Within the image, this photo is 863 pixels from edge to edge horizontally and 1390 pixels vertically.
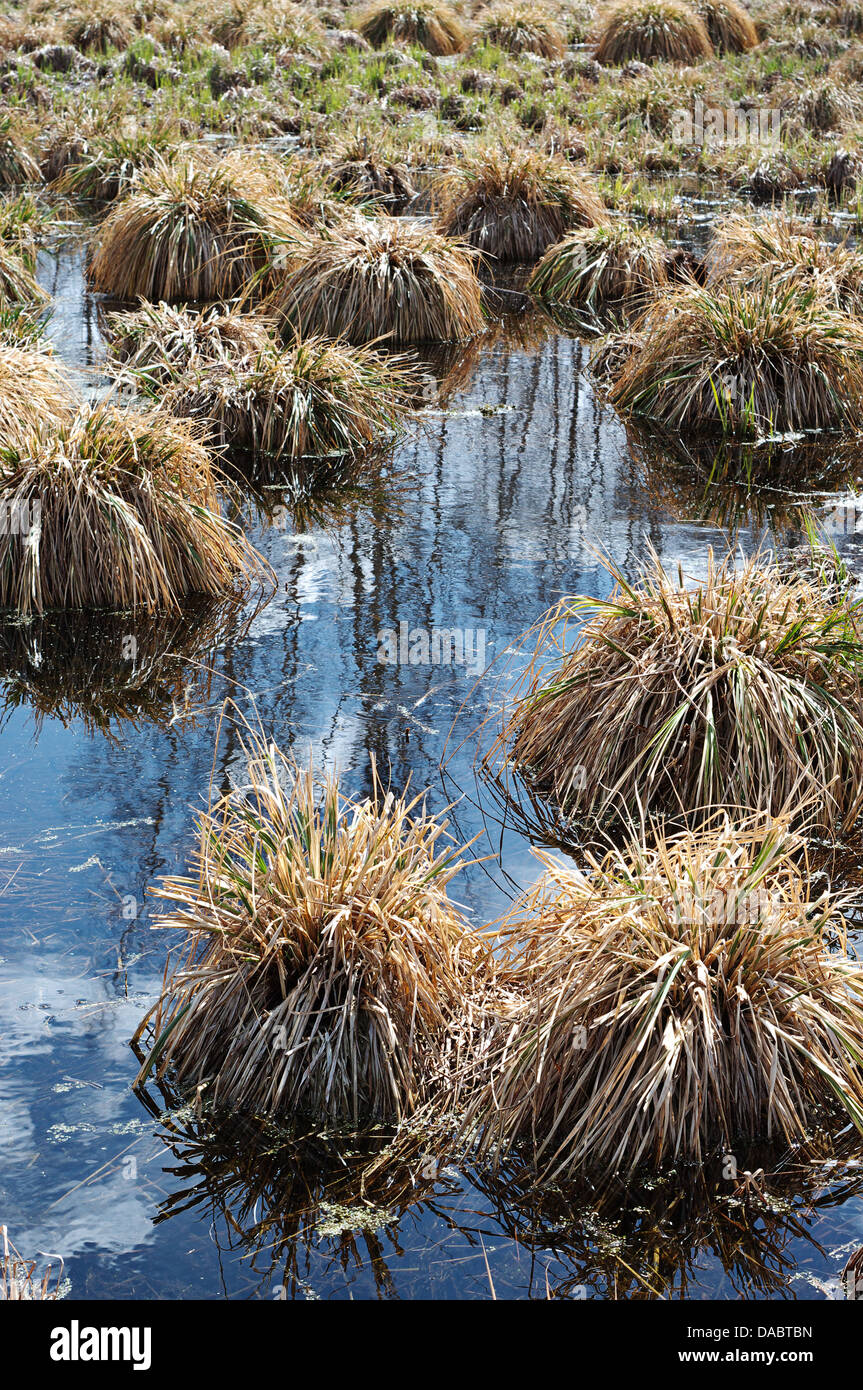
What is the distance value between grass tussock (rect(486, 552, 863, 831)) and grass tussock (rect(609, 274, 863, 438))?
3730 mm

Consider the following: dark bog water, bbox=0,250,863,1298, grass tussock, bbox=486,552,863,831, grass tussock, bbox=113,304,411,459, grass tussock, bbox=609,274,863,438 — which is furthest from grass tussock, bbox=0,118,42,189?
grass tussock, bbox=486,552,863,831

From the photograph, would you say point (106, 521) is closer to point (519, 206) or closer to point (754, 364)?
point (754, 364)

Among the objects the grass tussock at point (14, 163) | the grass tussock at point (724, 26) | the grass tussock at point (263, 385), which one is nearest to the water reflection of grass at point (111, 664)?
the grass tussock at point (263, 385)

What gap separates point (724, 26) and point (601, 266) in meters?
13.9

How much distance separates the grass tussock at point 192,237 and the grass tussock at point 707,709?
681 cm

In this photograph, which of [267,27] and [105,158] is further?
[267,27]

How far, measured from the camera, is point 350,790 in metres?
5.50

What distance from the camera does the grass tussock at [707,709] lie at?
5.30 m

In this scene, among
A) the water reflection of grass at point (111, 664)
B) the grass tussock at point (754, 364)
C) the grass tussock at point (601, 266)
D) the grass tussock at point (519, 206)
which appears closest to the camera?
the water reflection of grass at point (111, 664)

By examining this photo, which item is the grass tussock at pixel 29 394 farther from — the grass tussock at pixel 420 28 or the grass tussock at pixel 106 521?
the grass tussock at pixel 420 28

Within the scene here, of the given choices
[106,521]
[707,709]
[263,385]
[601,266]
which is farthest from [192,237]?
[707,709]

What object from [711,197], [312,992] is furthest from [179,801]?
[711,197]

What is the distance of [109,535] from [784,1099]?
422 cm
